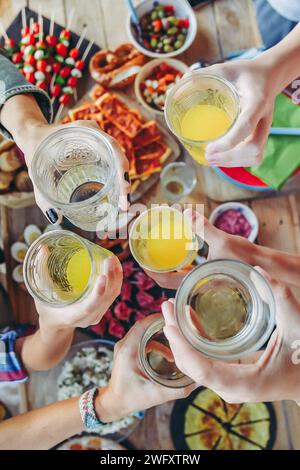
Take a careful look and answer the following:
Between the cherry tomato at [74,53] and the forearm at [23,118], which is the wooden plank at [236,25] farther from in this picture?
the forearm at [23,118]

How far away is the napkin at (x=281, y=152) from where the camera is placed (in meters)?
1.18

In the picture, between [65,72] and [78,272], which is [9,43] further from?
[78,272]

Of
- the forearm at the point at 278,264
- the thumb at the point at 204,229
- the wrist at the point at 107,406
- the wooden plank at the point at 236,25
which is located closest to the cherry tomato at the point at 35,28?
the wooden plank at the point at 236,25

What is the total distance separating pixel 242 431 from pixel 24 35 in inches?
49.8

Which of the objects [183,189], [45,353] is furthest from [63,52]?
[45,353]

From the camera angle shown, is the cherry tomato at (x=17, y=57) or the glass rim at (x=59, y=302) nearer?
the glass rim at (x=59, y=302)

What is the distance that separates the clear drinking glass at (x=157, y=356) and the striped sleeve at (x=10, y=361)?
0.36 metres

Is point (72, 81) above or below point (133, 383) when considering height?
above

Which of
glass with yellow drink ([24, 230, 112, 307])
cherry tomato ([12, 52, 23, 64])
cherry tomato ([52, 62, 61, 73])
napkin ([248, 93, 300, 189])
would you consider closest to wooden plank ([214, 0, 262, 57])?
napkin ([248, 93, 300, 189])

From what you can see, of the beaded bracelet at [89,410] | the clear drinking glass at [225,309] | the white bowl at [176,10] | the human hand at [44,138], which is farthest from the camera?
the white bowl at [176,10]

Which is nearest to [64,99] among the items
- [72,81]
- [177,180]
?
[72,81]

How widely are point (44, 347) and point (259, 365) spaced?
507 millimetres

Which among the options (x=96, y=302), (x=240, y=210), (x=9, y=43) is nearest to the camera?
(x=96, y=302)

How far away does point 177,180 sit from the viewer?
1.28 meters
